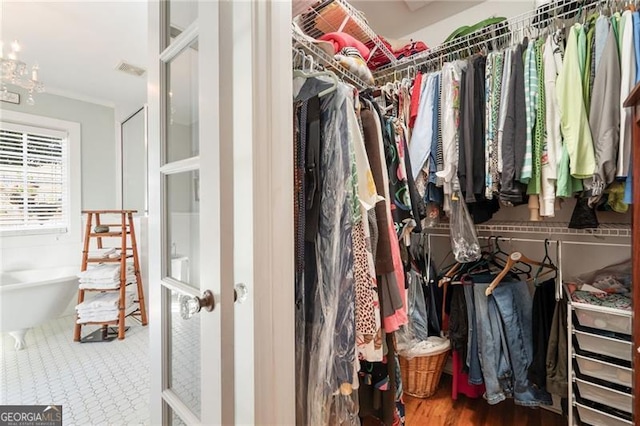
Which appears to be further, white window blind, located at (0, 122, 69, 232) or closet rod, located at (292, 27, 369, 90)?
white window blind, located at (0, 122, 69, 232)

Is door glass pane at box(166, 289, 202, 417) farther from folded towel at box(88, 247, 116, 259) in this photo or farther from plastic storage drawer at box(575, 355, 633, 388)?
folded towel at box(88, 247, 116, 259)

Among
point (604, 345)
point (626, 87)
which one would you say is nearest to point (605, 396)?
point (604, 345)

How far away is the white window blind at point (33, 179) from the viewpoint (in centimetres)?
274

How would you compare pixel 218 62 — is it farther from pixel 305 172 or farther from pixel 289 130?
pixel 305 172

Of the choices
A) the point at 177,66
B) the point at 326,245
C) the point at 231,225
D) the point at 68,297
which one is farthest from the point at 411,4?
the point at 68,297

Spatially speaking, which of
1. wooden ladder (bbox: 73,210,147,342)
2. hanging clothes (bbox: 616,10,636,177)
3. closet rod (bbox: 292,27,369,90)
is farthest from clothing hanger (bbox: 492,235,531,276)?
wooden ladder (bbox: 73,210,147,342)

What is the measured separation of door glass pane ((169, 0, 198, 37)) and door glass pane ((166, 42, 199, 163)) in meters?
0.08

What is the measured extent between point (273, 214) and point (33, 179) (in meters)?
3.59

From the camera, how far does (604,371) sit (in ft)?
3.78

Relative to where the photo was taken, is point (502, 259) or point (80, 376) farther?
point (80, 376)

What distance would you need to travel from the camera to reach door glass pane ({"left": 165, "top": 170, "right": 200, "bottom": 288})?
2.84ft

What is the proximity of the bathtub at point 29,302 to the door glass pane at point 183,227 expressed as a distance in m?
2.14

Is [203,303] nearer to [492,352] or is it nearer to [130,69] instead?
[492,352]

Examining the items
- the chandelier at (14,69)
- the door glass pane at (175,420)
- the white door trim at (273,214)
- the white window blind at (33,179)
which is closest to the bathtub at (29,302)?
the white window blind at (33,179)
